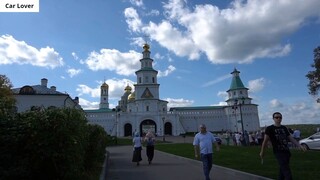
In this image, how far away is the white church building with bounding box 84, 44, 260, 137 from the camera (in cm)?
9294

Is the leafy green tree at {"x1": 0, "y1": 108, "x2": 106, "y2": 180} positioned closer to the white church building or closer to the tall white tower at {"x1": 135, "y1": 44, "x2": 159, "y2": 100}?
the white church building

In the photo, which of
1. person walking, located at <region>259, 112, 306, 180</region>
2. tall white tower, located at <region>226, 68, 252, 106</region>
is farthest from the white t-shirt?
tall white tower, located at <region>226, 68, 252, 106</region>

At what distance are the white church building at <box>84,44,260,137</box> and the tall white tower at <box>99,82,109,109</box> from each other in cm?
1489

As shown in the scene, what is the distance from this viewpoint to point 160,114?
92.4 metres

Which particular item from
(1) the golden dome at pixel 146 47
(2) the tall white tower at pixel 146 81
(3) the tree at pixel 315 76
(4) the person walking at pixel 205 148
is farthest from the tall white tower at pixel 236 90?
(4) the person walking at pixel 205 148

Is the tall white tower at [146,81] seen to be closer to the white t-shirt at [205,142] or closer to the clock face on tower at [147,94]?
the clock face on tower at [147,94]

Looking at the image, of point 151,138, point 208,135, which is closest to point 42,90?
point 151,138

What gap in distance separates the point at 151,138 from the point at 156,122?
73685 mm

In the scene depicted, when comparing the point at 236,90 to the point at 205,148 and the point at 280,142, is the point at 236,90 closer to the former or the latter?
the point at 205,148

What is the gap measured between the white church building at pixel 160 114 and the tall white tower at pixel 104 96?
586 inches

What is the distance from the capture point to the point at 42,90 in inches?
2093

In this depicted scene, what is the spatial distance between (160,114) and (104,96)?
114 ft

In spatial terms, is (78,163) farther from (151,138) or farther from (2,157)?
(151,138)

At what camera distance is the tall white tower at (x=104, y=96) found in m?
118
